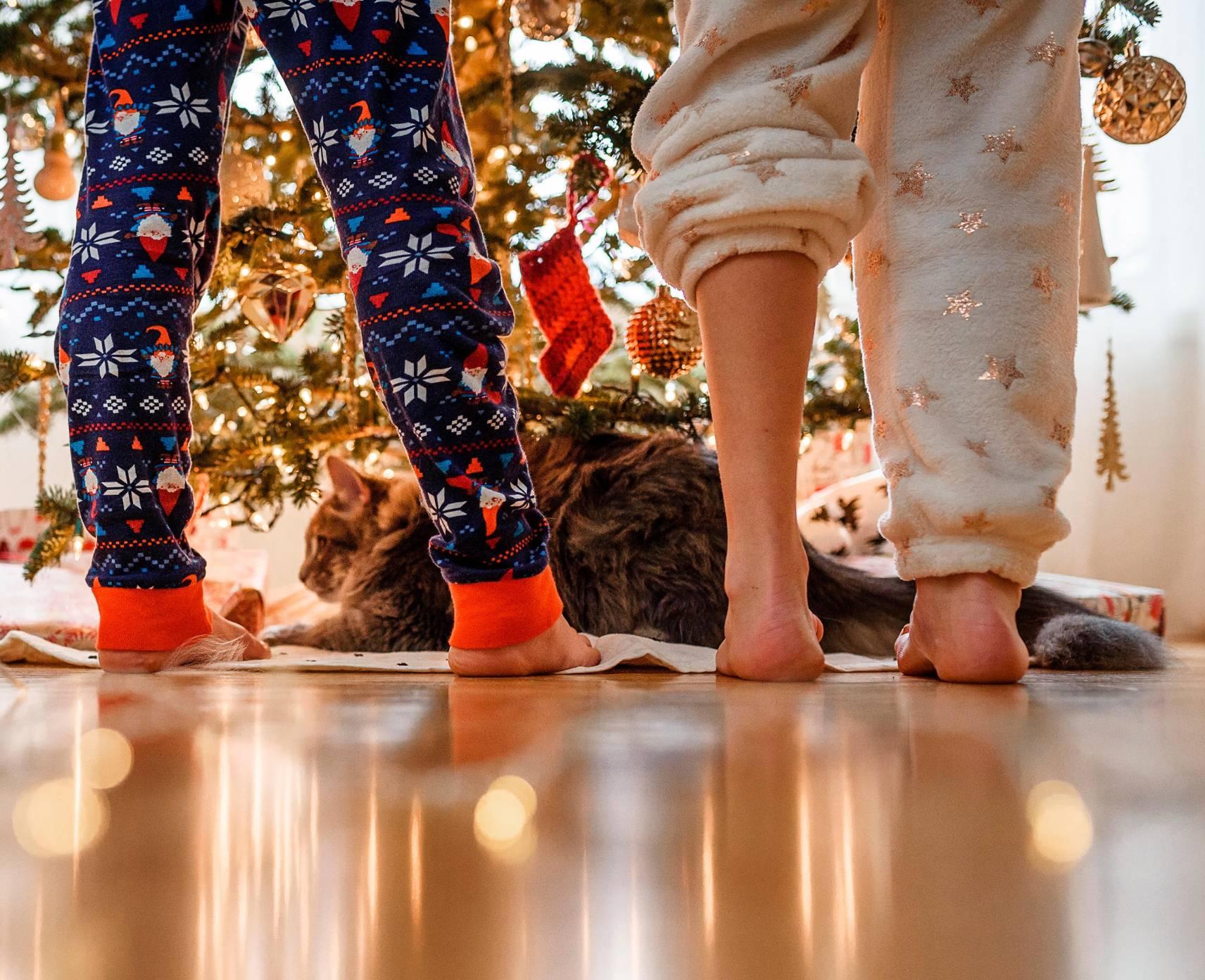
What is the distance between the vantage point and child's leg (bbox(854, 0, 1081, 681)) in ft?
2.61

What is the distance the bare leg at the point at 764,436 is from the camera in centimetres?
79

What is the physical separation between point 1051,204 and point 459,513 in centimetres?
57

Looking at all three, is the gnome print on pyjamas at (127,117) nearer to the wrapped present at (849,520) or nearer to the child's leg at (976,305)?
the child's leg at (976,305)

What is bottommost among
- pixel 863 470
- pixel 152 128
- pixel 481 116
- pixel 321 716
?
pixel 321 716

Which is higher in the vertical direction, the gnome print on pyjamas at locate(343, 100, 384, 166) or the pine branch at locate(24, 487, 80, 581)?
the gnome print on pyjamas at locate(343, 100, 384, 166)

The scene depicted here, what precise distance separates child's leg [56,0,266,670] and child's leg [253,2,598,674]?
11 cm

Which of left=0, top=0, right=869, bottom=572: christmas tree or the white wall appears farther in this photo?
the white wall

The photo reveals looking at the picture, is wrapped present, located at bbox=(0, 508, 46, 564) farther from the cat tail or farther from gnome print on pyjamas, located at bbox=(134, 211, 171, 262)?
the cat tail

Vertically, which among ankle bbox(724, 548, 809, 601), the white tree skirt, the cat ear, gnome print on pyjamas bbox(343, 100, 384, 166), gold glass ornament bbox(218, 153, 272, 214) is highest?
gold glass ornament bbox(218, 153, 272, 214)

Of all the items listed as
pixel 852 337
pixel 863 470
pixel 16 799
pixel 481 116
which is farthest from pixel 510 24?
pixel 16 799

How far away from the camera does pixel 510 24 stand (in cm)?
167

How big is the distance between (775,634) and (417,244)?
0.44 meters

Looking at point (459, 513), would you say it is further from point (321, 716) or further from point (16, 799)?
point (16, 799)

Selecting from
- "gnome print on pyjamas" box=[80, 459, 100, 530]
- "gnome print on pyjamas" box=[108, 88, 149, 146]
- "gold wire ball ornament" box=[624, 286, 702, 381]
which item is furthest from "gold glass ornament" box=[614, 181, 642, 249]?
"gnome print on pyjamas" box=[80, 459, 100, 530]
